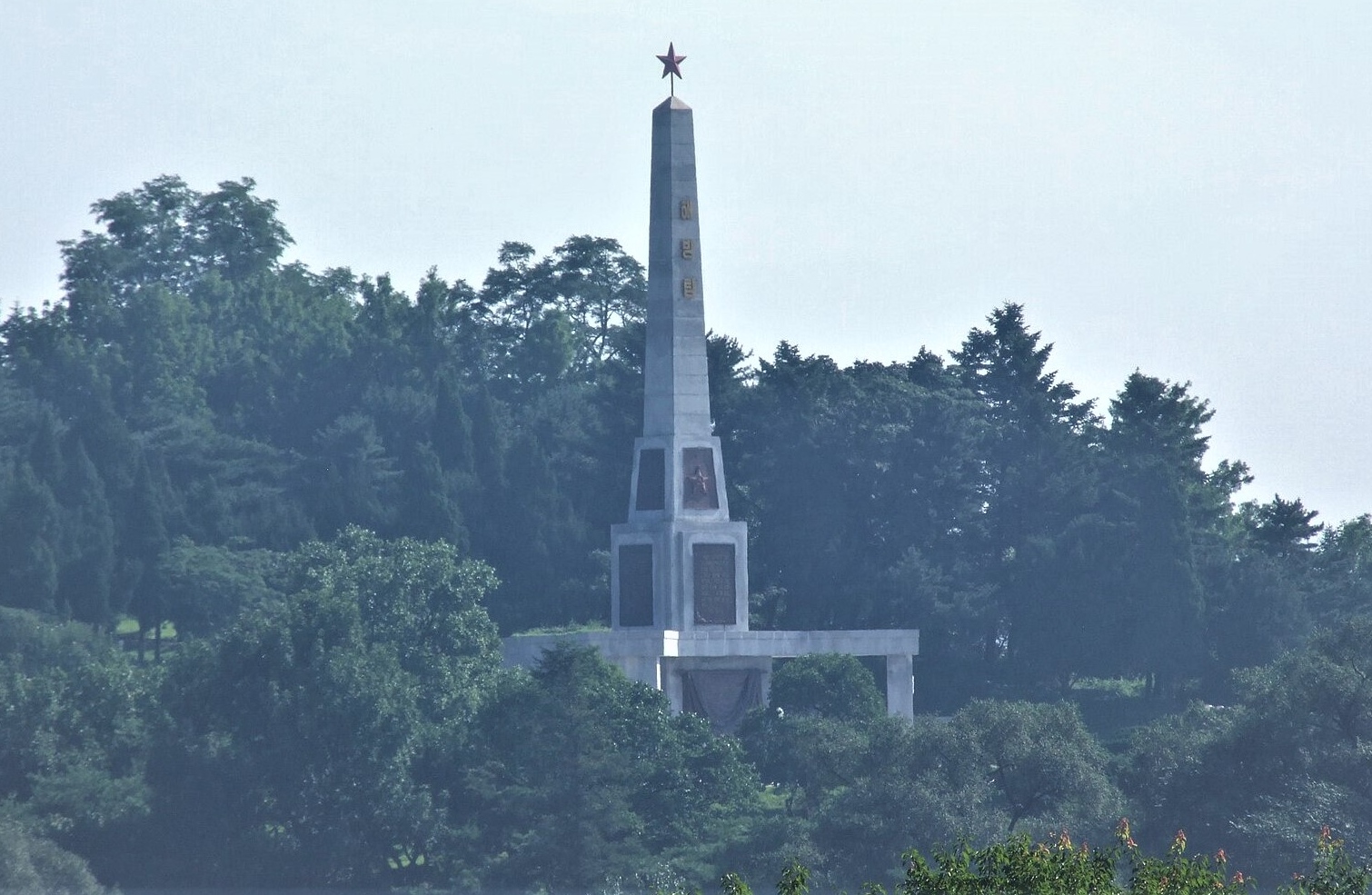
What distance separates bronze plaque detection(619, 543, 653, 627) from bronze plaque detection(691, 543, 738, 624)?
3.25 feet

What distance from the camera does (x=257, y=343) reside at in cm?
8862

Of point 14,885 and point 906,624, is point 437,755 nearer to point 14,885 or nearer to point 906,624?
point 14,885

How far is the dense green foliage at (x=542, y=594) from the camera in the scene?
5022 centimetres

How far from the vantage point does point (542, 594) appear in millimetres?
74312

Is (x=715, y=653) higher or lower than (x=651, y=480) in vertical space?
lower

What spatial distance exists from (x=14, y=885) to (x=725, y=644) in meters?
16.3

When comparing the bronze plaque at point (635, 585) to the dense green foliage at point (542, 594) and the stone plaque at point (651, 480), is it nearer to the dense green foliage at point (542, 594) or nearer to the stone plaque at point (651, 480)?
the stone plaque at point (651, 480)

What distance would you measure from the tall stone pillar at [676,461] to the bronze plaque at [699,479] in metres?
0.02

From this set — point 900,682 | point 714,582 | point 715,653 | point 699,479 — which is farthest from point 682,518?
point 900,682

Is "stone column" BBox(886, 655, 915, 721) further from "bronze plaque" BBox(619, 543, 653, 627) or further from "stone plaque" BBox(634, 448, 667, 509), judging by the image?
"stone plaque" BBox(634, 448, 667, 509)

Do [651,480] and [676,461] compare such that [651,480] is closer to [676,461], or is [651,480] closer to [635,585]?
[676,461]

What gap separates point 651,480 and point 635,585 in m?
2.27

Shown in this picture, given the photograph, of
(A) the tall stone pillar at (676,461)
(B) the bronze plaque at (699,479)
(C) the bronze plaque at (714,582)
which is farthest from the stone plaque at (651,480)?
(C) the bronze plaque at (714,582)

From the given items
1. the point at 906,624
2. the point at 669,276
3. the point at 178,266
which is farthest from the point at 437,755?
the point at 178,266
